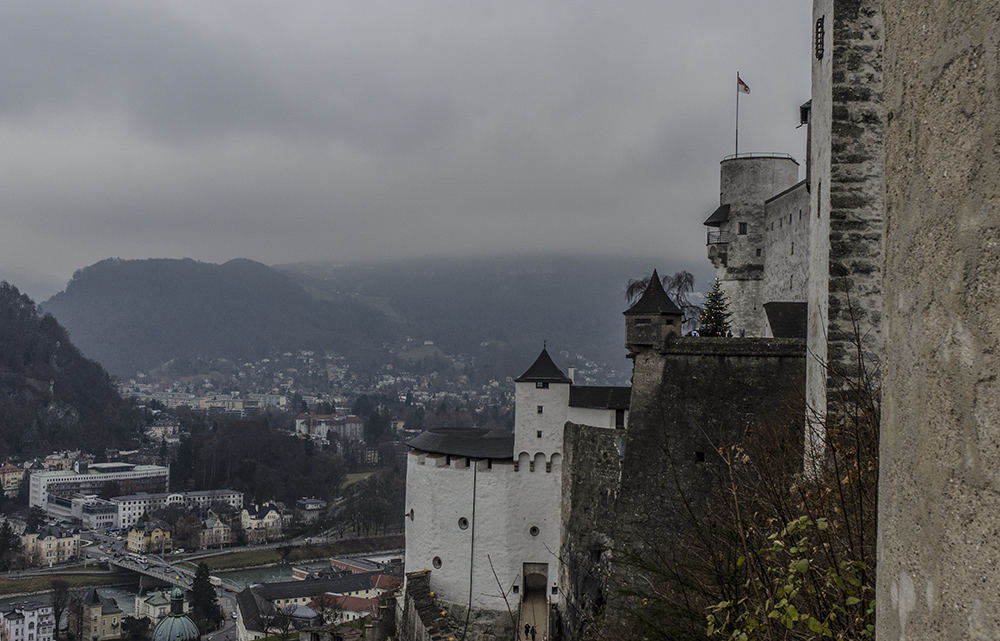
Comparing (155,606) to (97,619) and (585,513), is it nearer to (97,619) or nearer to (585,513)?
A: (97,619)

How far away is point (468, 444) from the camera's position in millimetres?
24828

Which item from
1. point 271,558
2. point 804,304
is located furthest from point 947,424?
point 271,558

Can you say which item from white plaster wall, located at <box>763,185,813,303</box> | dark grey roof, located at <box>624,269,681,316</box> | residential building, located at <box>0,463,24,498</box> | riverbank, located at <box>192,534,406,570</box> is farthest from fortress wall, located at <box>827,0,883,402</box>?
residential building, located at <box>0,463,24,498</box>

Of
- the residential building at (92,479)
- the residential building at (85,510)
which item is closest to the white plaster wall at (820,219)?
the residential building at (85,510)

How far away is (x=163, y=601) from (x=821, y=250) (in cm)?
7342

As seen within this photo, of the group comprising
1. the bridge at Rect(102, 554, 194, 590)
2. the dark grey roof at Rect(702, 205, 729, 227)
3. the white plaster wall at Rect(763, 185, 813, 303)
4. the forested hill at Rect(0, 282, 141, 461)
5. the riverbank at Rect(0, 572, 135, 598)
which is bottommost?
the riverbank at Rect(0, 572, 135, 598)

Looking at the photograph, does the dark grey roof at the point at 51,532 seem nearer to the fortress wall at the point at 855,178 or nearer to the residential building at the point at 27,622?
the residential building at the point at 27,622

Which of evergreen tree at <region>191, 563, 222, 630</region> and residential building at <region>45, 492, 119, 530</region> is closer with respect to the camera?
evergreen tree at <region>191, 563, 222, 630</region>

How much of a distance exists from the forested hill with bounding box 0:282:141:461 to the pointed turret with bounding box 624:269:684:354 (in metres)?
140

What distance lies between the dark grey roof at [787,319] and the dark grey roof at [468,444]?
953 centimetres

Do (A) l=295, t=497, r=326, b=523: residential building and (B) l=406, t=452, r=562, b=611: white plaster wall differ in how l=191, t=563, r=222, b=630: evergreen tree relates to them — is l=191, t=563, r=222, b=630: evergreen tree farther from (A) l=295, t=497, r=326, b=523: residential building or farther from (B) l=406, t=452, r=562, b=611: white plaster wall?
(B) l=406, t=452, r=562, b=611: white plaster wall

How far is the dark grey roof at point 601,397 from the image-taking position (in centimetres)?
2184

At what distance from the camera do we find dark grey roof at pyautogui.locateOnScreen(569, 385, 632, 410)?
21.8 meters

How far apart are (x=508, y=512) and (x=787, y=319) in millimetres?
10379
